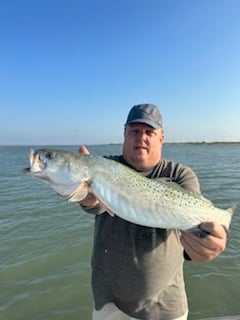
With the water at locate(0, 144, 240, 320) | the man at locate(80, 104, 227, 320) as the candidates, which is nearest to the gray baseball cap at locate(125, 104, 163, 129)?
the man at locate(80, 104, 227, 320)

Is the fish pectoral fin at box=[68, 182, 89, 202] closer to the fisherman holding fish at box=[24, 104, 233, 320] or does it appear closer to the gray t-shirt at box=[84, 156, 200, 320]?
the fisherman holding fish at box=[24, 104, 233, 320]

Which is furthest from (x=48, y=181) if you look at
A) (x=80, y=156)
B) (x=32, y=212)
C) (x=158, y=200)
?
(x=32, y=212)

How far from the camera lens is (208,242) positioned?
9.46 ft

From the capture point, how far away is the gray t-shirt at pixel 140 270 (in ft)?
10.4

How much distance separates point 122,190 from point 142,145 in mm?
517

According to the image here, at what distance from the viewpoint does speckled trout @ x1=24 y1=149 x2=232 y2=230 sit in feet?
10.1

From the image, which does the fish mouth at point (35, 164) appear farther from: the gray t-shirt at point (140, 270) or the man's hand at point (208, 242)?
the man's hand at point (208, 242)

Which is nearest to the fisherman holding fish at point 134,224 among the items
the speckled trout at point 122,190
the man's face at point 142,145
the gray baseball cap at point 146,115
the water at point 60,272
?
the speckled trout at point 122,190

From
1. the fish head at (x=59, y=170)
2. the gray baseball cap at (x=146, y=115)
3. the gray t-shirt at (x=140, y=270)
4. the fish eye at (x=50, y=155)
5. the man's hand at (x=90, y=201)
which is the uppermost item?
the gray baseball cap at (x=146, y=115)

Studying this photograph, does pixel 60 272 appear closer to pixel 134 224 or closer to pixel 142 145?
pixel 134 224

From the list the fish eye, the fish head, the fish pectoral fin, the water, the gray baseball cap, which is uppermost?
the gray baseball cap

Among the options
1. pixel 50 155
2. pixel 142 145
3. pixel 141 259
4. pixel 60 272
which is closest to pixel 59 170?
pixel 50 155

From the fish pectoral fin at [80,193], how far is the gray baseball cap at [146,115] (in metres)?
0.85

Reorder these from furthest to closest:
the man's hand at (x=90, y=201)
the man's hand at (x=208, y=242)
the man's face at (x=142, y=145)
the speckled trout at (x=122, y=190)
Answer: the man's face at (x=142, y=145) → the man's hand at (x=90, y=201) → the speckled trout at (x=122, y=190) → the man's hand at (x=208, y=242)
